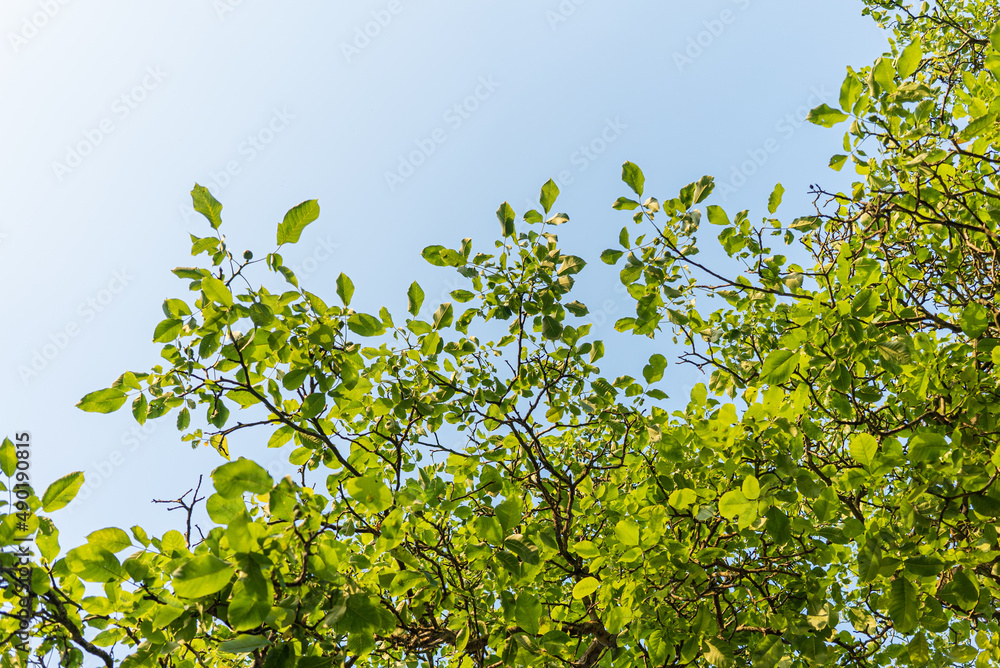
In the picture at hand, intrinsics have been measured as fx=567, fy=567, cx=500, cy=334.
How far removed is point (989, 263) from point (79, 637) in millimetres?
6711

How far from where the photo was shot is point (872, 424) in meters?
3.89

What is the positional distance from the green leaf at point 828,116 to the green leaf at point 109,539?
3.87 m

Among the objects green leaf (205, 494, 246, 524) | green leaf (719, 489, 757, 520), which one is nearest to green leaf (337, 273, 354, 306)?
green leaf (205, 494, 246, 524)

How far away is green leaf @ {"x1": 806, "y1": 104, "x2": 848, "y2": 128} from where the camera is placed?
3.09 metres

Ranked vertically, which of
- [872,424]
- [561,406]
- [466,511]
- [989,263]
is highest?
[989,263]

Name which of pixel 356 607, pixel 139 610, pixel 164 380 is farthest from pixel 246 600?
pixel 164 380

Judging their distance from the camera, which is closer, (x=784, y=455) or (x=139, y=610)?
(x=139, y=610)

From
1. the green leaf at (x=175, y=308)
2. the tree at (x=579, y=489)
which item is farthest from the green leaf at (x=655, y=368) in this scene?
the green leaf at (x=175, y=308)

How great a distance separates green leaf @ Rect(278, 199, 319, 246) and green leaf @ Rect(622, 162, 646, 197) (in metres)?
1.76

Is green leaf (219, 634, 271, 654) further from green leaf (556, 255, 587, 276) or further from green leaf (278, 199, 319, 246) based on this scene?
green leaf (556, 255, 587, 276)

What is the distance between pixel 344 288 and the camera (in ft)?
10.4

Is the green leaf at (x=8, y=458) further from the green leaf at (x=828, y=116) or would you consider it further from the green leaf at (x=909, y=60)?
the green leaf at (x=909, y=60)

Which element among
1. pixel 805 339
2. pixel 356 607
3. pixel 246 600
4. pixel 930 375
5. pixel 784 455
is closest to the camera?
pixel 246 600

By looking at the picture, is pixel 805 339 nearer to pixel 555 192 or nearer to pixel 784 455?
pixel 784 455
